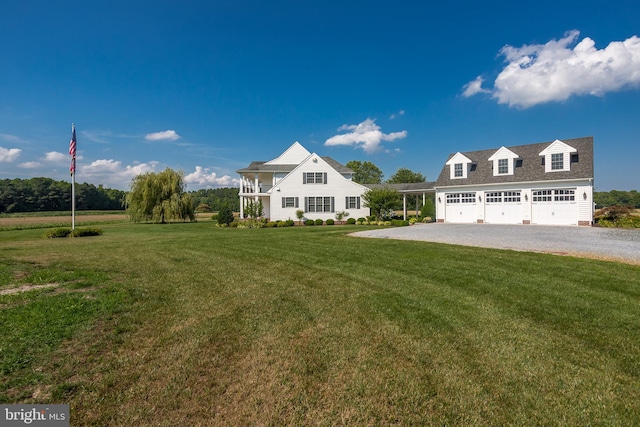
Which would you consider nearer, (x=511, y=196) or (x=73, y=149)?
(x=73, y=149)

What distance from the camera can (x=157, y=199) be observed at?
103 ft

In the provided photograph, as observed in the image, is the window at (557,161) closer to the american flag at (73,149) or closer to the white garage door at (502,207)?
the white garage door at (502,207)

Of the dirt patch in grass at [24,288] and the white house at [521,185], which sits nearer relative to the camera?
the dirt patch in grass at [24,288]

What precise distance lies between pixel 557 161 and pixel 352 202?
1516 cm

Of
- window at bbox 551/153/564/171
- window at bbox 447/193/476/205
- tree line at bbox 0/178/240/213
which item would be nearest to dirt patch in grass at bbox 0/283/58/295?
A: window at bbox 447/193/476/205

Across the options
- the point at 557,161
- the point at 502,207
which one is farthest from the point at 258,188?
the point at 557,161

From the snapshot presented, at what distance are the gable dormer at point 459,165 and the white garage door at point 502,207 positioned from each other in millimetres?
2750

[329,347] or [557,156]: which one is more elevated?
[557,156]

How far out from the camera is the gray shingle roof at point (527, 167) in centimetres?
2053

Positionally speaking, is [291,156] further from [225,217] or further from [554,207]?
[554,207]

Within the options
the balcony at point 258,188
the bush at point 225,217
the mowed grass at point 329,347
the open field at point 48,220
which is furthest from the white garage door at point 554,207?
the open field at point 48,220

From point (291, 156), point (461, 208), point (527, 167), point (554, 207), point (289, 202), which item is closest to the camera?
point (554, 207)

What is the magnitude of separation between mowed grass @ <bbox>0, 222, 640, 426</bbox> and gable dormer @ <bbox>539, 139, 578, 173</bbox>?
58.0 feet

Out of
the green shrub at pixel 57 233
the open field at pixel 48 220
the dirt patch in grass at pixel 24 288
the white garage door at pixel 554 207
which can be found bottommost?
the dirt patch in grass at pixel 24 288
